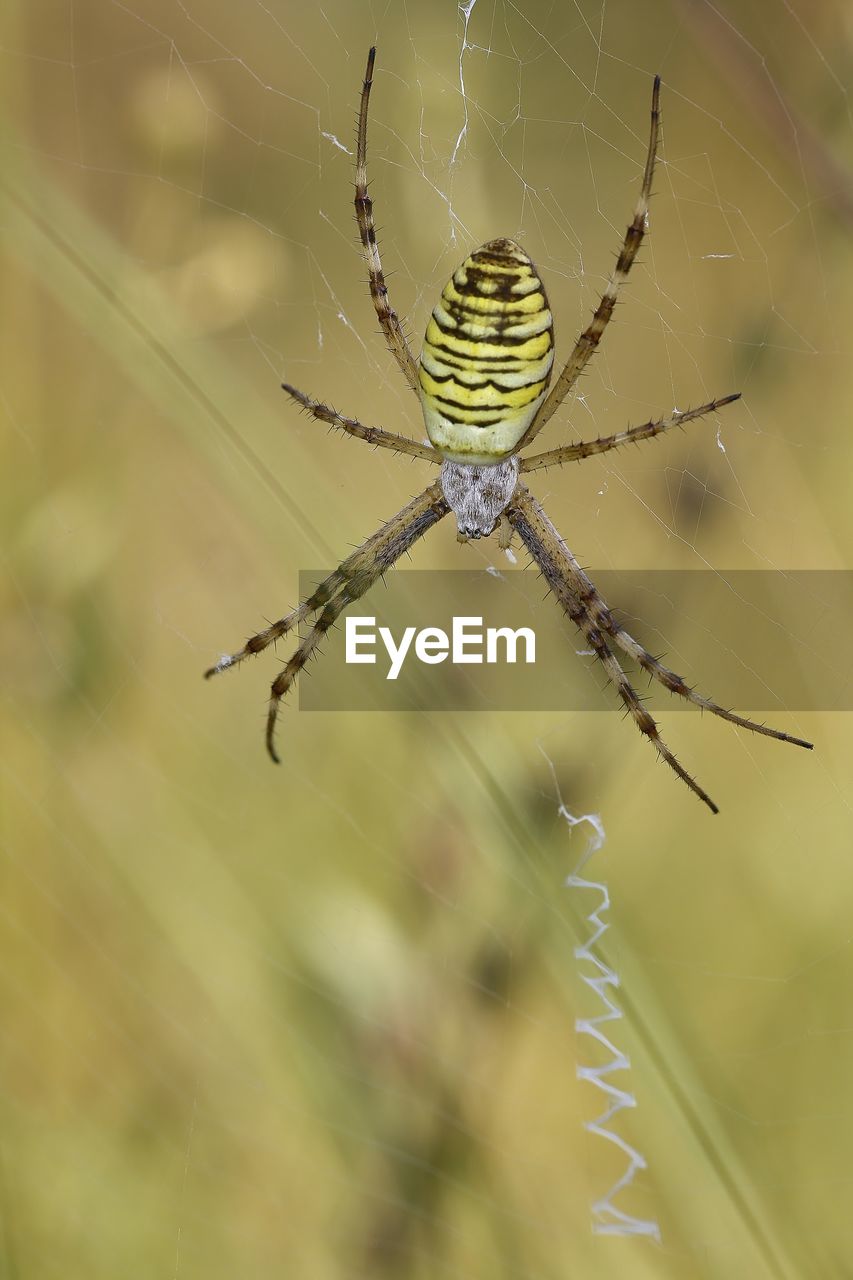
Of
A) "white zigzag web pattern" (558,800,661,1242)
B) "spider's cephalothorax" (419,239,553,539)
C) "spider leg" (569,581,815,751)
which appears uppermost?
"spider's cephalothorax" (419,239,553,539)

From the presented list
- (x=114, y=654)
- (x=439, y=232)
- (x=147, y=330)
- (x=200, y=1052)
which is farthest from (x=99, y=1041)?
(x=439, y=232)

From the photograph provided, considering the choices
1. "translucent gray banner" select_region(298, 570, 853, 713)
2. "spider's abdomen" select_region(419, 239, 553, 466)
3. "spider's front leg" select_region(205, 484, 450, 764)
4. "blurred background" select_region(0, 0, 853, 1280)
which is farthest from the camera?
"spider's front leg" select_region(205, 484, 450, 764)

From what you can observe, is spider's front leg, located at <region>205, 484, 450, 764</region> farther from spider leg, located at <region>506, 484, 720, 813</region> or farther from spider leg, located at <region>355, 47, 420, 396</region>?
spider leg, located at <region>355, 47, 420, 396</region>

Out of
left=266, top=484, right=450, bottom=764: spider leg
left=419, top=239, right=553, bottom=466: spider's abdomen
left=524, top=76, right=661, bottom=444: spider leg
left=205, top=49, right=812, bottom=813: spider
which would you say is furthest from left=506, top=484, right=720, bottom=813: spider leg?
left=419, top=239, right=553, bottom=466: spider's abdomen

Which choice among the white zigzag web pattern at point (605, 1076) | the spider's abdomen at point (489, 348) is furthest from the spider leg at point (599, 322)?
the white zigzag web pattern at point (605, 1076)

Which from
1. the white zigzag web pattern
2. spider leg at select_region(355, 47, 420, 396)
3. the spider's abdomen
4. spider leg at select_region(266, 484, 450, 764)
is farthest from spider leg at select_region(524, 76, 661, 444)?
the white zigzag web pattern

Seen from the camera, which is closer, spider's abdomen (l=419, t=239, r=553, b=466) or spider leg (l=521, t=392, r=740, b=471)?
spider's abdomen (l=419, t=239, r=553, b=466)

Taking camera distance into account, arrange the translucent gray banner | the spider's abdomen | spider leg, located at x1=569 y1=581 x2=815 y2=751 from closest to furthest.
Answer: the spider's abdomen, the translucent gray banner, spider leg, located at x1=569 y1=581 x2=815 y2=751

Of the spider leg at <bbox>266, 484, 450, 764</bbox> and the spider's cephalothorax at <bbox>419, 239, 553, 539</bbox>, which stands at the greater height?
the spider's cephalothorax at <bbox>419, 239, 553, 539</bbox>
